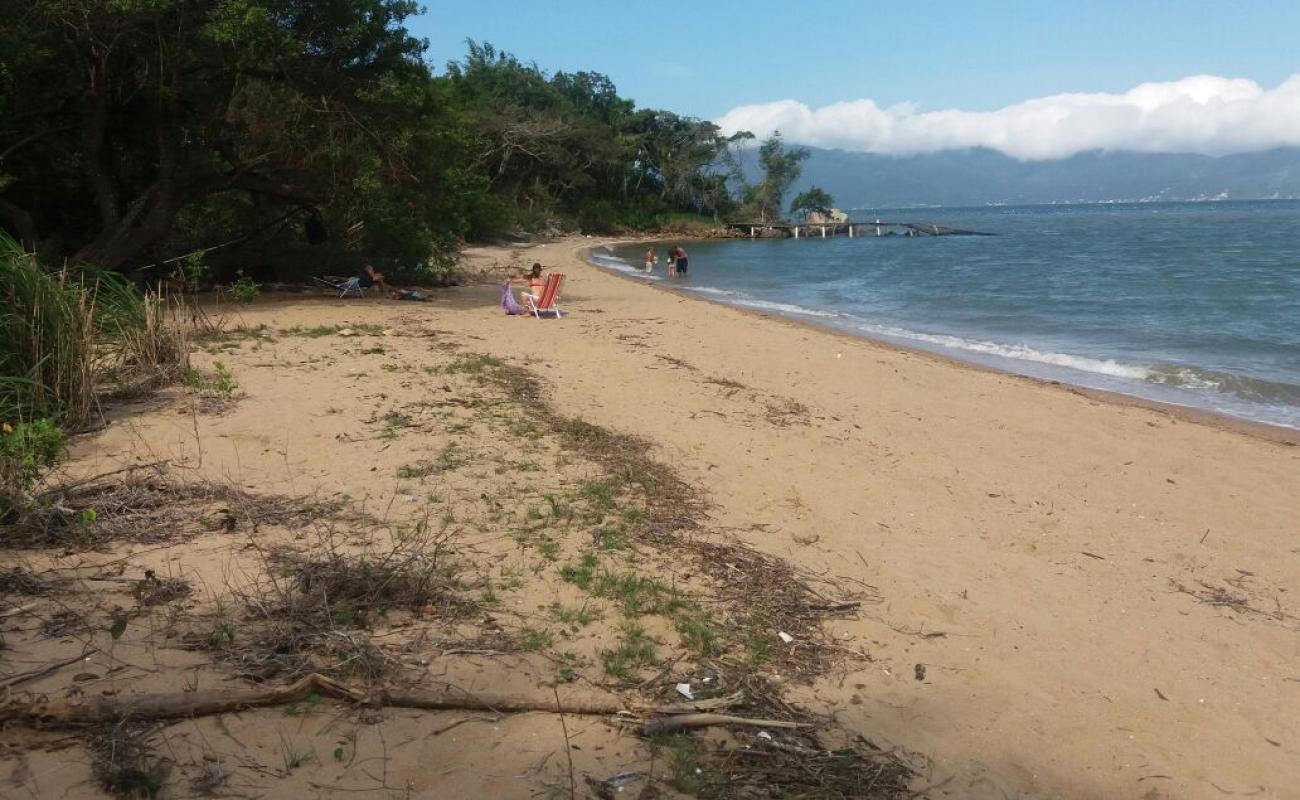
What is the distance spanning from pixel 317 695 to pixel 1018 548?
422cm

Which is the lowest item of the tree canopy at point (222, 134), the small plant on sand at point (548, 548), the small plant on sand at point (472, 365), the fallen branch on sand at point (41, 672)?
the small plant on sand at point (548, 548)

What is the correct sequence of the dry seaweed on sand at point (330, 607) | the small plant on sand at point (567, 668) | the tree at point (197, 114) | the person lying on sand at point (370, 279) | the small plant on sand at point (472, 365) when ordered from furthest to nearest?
the person lying on sand at point (370, 279), the tree at point (197, 114), the small plant on sand at point (472, 365), the small plant on sand at point (567, 668), the dry seaweed on sand at point (330, 607)

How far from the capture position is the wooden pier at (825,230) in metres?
69.1

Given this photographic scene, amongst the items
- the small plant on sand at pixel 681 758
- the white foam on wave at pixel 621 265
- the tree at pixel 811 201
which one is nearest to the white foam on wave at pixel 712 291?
the white foam on wave at pixel 621 265

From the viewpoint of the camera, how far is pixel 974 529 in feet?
19.1

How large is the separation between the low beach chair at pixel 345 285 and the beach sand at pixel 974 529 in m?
4.12

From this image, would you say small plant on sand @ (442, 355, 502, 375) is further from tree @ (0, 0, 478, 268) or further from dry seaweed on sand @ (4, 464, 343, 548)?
tree @ (0, 0, 478, 268)

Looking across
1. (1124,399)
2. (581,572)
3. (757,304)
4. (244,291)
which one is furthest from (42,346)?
(757,304)

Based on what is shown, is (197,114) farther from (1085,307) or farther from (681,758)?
(1085,307)

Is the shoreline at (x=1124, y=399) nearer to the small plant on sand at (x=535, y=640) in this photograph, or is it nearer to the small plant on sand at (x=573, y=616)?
the small plant on sand at (x=573, y=616)

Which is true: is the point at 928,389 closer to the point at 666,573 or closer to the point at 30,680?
the point at 666,573

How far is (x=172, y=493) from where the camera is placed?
4.82 metres

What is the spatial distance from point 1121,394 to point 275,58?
40.0ft

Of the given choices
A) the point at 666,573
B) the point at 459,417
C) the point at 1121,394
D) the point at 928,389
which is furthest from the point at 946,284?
the point at 666,573
